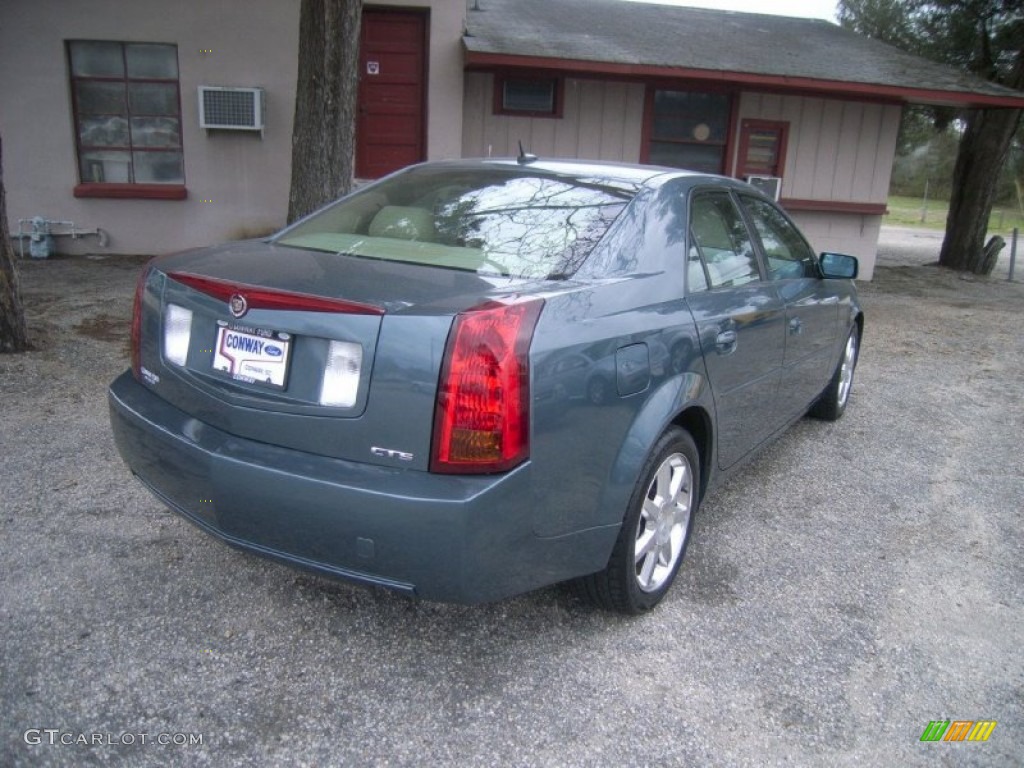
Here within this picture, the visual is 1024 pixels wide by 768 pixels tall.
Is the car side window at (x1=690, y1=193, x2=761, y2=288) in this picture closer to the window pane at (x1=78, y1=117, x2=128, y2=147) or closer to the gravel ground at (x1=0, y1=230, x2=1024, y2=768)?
the gravel ground at (x1=0, y1=230, x2=1024, y2=768)

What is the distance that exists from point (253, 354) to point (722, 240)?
2039 millimetres

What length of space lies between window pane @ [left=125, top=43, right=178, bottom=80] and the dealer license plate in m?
9.11

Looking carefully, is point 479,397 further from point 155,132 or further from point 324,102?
point 155,132

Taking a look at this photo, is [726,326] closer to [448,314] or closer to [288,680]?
[448,314]

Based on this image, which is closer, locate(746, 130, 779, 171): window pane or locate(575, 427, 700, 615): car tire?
locate(575, 427, 700, 615): car tire

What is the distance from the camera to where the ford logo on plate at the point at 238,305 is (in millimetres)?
2443

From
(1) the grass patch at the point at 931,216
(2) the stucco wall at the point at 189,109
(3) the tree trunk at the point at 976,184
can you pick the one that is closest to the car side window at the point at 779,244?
(2) the stucco wall at the point at 189,109

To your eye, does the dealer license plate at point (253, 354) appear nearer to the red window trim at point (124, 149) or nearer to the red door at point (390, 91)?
the red door at point (390, 91)

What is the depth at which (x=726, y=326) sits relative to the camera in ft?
10.6

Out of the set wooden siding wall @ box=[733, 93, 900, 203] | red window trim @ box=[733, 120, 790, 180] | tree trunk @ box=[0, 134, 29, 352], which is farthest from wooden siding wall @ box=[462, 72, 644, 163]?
tree trunk @ box=[0, 134, 29, 352]

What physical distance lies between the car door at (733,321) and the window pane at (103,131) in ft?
29.7

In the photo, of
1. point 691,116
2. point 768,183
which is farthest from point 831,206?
point 691,116

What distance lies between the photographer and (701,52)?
37.1 feet

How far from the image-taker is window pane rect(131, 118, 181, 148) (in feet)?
33.9
